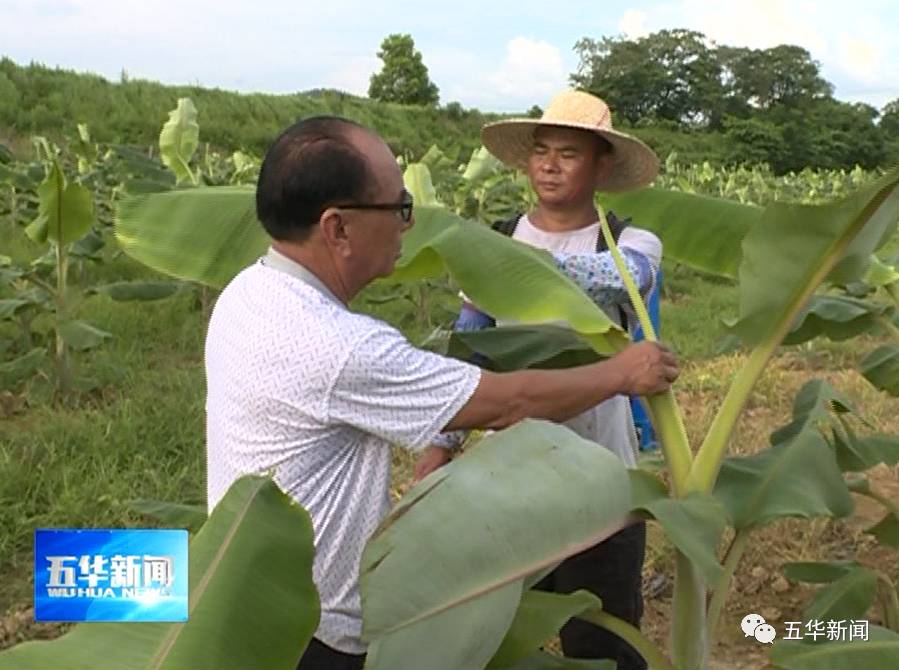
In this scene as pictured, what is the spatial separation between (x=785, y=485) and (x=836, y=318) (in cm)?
68

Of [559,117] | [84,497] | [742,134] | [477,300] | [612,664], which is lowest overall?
[84,497]

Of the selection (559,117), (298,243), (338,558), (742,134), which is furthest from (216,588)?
(742,134)

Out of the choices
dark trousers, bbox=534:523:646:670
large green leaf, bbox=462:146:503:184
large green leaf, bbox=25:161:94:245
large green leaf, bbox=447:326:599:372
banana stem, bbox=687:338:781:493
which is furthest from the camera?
large green leaf, bbox=462:146:503:184

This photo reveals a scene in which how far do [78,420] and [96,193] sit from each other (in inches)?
218

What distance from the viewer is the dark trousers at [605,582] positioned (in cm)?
200

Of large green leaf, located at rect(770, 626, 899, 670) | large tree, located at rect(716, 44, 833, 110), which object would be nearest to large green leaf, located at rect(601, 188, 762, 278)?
large green leaf, located at rect(770, 626, 899, 670)

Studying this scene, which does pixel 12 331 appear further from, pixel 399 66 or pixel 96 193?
pixel 399 66

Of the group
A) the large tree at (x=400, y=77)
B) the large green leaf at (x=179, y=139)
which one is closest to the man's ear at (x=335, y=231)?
the large green leaf at (x=179, y=139)

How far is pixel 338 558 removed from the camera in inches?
52.6

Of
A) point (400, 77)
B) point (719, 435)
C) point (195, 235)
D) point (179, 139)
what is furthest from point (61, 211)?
point (400, 77)

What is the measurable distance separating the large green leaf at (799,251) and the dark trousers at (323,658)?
0.76 m

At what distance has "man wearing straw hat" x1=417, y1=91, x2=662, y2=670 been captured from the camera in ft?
6.33

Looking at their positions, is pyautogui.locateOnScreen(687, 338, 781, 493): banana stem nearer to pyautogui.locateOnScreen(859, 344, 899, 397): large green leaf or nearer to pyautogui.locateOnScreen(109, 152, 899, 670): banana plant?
pyautogui.locateOnScreen(109, 152, 899, 670): banana plant

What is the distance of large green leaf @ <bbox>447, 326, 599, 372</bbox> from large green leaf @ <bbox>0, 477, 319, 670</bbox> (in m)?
0.71
